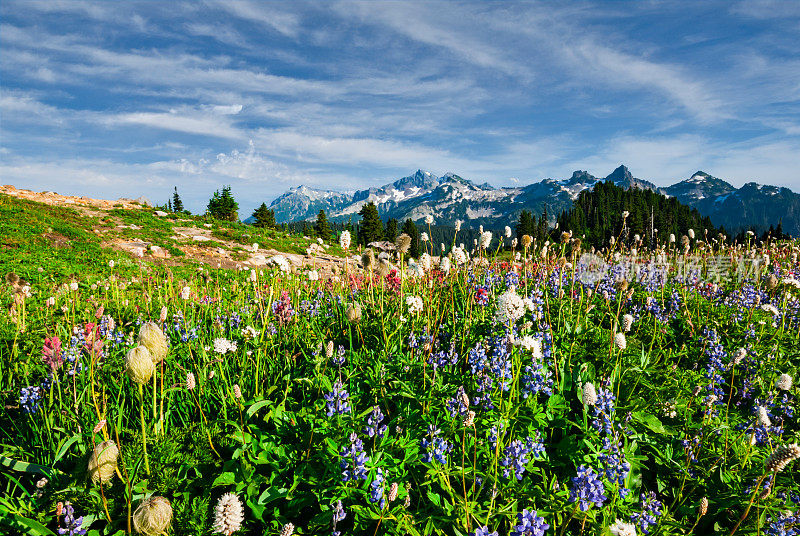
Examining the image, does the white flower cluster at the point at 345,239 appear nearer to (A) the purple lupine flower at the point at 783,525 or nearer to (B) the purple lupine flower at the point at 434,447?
(B) the purple lupine flower at the point at 434,447

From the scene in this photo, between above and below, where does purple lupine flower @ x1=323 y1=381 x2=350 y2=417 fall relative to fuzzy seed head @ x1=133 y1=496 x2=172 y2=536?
above

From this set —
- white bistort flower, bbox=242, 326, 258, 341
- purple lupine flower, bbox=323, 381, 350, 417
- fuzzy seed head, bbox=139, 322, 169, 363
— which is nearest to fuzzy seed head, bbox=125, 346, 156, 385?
fuzzy seed head, bbox=139, 322, 169, 363

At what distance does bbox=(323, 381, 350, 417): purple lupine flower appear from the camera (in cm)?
286

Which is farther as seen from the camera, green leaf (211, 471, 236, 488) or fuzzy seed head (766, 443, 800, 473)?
green leaf (211, 471, 236, 488)

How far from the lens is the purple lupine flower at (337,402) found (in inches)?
113

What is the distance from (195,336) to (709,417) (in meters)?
5.35

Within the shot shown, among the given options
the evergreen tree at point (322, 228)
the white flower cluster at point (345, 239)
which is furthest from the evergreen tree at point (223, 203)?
the white flower cluster at point (345, 239)

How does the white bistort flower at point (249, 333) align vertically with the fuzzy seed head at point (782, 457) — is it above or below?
above

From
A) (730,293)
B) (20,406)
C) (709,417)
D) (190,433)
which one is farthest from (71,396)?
(730,293)

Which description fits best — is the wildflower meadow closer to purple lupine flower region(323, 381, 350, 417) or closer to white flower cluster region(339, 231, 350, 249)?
purple lupine flower region(323, 381, 350, 417)

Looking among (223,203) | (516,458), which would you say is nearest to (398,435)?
(516,458)

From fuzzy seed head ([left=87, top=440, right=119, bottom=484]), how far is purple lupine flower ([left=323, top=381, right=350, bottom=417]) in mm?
1304

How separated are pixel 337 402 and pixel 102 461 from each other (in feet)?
4.84

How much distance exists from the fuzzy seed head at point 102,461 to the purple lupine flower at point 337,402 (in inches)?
51.4
